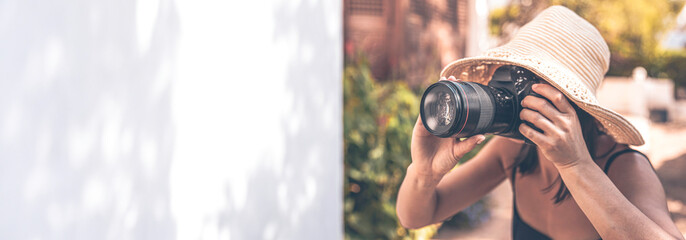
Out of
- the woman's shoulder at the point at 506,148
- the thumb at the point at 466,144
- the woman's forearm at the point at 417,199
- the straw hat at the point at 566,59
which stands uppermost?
the straw hat at the point at 566,59

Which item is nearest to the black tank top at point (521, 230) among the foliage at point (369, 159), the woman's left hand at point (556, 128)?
the woman's left hand at point (556, 128)

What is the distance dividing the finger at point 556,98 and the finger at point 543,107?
0.03 feet

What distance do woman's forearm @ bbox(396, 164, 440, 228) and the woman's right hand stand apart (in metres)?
0.02

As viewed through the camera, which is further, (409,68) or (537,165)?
(409,68)

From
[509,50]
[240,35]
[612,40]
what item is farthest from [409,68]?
[612,40]

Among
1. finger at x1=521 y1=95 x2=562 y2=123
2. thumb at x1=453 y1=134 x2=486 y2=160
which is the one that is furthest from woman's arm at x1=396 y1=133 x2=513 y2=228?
finger at x1=521 y1=95 x2=562 y2=123

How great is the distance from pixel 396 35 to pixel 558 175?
3.32 metres

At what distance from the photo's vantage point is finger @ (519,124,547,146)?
1.16 m

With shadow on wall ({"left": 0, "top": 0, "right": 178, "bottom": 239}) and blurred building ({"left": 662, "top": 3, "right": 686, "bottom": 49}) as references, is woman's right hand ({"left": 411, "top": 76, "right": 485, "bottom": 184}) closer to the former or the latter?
shadow on wall ({"left": 0, "top": 0, "right": 178, "bottom": 239})

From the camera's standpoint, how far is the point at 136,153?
1.42 m

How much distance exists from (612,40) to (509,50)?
46.2 ft

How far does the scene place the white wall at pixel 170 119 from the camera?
1116 millimetres

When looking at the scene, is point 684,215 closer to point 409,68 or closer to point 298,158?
point 409,68

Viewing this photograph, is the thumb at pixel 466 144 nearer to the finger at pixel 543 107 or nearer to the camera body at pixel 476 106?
the camera body at pixel 476 106
